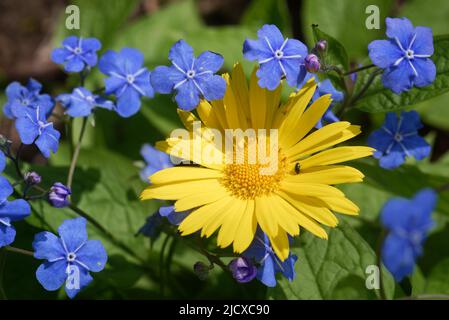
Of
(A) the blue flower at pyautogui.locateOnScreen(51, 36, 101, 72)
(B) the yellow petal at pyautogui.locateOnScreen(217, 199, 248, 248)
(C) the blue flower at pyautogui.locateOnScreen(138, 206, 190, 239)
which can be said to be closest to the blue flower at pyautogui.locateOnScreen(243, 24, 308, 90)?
(B) the yellow petal at pyautogui.locateOnScreen(217, 199, 248, 248)

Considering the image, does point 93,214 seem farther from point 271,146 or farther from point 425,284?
point 425,284

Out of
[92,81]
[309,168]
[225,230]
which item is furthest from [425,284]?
[92,81]

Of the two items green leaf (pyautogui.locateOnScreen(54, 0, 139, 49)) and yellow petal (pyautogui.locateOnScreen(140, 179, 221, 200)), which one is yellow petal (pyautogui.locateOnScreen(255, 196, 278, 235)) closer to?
yellow petal (pyautogui.locateOnScreen(140, 179, 221, 200))

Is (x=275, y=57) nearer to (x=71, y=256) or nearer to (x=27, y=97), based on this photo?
(x=71, y=256)

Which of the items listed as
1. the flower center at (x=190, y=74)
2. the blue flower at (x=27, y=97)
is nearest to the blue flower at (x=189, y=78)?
the flower center at (x=190, y=74)

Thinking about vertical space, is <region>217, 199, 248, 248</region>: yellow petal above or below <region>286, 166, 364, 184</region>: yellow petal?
below
